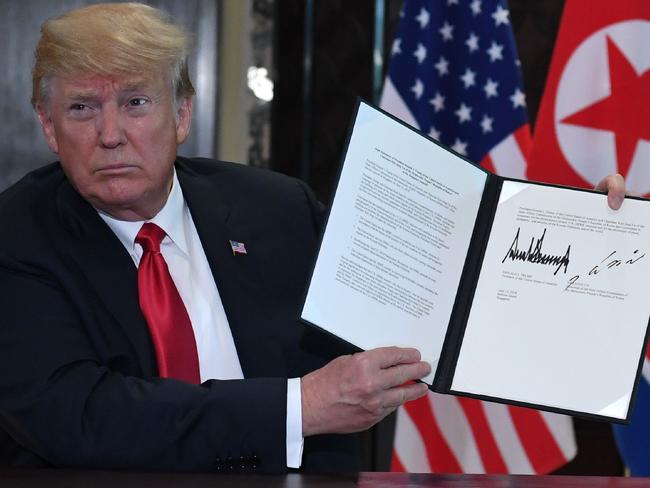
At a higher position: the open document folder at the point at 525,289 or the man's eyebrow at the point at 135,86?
the man's eyebrow at the point at 135,86

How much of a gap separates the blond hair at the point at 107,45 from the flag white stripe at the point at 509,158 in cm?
164

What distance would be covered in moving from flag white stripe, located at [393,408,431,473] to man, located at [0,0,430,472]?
1.34m

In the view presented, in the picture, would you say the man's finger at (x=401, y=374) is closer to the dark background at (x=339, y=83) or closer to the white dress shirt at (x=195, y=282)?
the white dress shirt at (x=195, y=282)

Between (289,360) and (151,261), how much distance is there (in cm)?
35

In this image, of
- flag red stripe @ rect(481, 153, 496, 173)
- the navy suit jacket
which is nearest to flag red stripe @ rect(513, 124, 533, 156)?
flag red stripe @ rect(481, 153, 496, 173)

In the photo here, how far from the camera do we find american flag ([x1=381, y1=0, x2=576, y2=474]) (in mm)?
3248

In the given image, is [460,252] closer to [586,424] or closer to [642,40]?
[642,40]

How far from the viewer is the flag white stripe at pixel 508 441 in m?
3.23

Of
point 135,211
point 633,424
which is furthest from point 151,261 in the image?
point 633,424

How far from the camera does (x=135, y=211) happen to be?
2053mm

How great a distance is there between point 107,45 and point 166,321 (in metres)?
0.55

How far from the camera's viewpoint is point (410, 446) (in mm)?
3400
